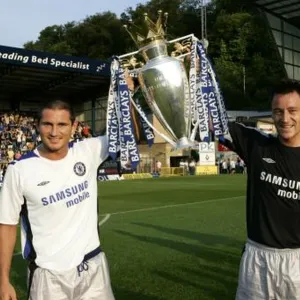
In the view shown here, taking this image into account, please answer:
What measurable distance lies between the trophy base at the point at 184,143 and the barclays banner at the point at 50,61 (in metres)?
24.0

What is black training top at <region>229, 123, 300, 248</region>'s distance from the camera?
10.4 feet

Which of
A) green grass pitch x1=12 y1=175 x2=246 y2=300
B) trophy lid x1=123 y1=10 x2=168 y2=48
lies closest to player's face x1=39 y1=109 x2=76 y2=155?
trophy lid x1=123 y1=10 x2=168 y2=48

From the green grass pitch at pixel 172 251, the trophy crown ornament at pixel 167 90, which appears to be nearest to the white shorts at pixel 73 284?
the trophy crown ornament at pixel 167 90

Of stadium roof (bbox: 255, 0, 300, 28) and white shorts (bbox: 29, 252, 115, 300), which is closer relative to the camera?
white shorts (bbox: 29, 252, 115, 300)

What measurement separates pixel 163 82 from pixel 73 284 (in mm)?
1805

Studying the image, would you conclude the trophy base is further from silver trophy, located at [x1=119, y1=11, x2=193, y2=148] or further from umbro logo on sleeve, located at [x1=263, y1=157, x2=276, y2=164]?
umbro logo on sleeve, located at [x1=263, y1=157, x2=276, y2=164]

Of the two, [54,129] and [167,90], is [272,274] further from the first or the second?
[167,90]

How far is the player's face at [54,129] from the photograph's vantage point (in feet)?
10.4

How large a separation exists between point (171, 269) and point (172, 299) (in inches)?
47.6

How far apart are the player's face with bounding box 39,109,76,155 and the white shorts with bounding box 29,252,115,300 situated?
739mm

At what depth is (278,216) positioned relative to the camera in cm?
320

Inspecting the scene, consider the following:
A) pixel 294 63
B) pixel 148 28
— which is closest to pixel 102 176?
pixel 294 63

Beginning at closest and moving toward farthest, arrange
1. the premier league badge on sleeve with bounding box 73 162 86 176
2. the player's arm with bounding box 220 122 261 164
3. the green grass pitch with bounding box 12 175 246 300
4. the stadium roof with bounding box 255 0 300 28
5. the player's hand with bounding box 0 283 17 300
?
the player's hand with bounding box 0 283 17 300
the premier league badge on sleeve with bounding box 73 162 86 176
the player's arm with bounding box 220 122 261 164
the green grass pitch with bounding box 12 175 246 300
the stadium roof with bounding box 255 0 300 28

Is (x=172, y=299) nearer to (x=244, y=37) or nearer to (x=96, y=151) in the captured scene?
(x=96, y=151)
